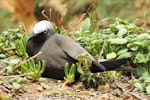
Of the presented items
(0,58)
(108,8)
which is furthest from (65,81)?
(108,8)

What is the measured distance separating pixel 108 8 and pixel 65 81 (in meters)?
3.31

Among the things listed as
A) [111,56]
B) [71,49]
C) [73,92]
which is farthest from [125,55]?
[73,92]

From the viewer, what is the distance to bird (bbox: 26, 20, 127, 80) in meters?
2.46

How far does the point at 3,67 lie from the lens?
2.71m

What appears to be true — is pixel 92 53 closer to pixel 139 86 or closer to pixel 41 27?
pixel 41 27

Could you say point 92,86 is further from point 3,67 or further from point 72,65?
point 3,67

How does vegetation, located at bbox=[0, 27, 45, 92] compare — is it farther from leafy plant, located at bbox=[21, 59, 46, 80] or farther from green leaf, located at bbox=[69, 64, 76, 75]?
green leaf, located at bbox=[69, 64, 76, 75]

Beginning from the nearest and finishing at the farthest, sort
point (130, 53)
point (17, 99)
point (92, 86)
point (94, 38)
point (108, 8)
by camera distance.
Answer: point (17, 99) < point (92, 86) < point (130, 53) < point (94, 38) < point (108, 8)

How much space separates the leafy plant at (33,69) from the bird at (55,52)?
4 centimetres

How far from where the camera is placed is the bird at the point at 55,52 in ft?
8.08

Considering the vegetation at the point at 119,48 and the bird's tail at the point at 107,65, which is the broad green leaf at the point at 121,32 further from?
the bird's tail at the point at 107,65

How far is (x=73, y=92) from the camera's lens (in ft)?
7.79

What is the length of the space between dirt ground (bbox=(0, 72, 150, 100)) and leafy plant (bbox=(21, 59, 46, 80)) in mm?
A: 34

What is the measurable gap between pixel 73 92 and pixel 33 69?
255mm
